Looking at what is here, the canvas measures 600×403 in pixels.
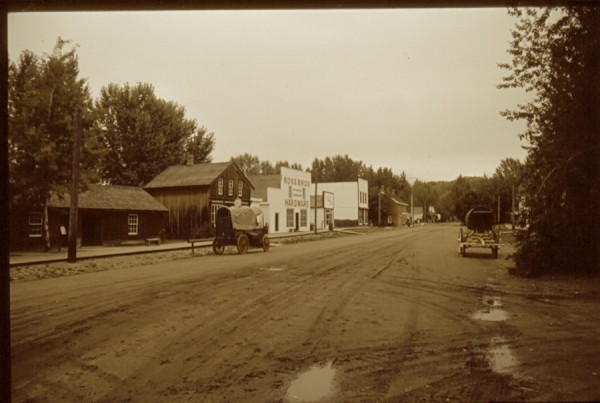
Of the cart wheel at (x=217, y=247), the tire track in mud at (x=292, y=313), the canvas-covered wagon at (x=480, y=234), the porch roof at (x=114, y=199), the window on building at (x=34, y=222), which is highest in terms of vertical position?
the porch roof at (x=114, y=199)

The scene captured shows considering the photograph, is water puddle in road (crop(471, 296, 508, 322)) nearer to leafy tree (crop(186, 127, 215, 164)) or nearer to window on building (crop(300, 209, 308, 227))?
leafy tree (crop(186, 127, 215, 164))

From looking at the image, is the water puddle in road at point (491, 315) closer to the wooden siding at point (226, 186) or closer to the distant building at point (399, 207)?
the distant building at point (399, 207)

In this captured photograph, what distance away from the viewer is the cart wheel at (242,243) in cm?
2295

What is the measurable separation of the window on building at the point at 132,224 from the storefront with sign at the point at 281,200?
43.8 feet

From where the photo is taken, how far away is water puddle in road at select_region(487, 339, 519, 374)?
4863 millimetres

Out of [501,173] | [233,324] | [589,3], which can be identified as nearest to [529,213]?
[501,173]

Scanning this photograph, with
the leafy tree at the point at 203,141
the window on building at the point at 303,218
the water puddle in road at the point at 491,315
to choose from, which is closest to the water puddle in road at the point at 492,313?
the water puddle in road at the point at 491,315

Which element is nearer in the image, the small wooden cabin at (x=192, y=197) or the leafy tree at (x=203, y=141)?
the leafy tree at (x=203, y=141)

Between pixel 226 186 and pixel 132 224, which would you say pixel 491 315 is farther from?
pixel 226 186

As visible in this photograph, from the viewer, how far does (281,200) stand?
45.6 metres

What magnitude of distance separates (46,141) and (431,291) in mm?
8889

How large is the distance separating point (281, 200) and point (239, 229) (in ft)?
72.6

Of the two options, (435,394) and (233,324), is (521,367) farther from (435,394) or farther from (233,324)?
(233,324)

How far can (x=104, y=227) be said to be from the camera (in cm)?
2867
